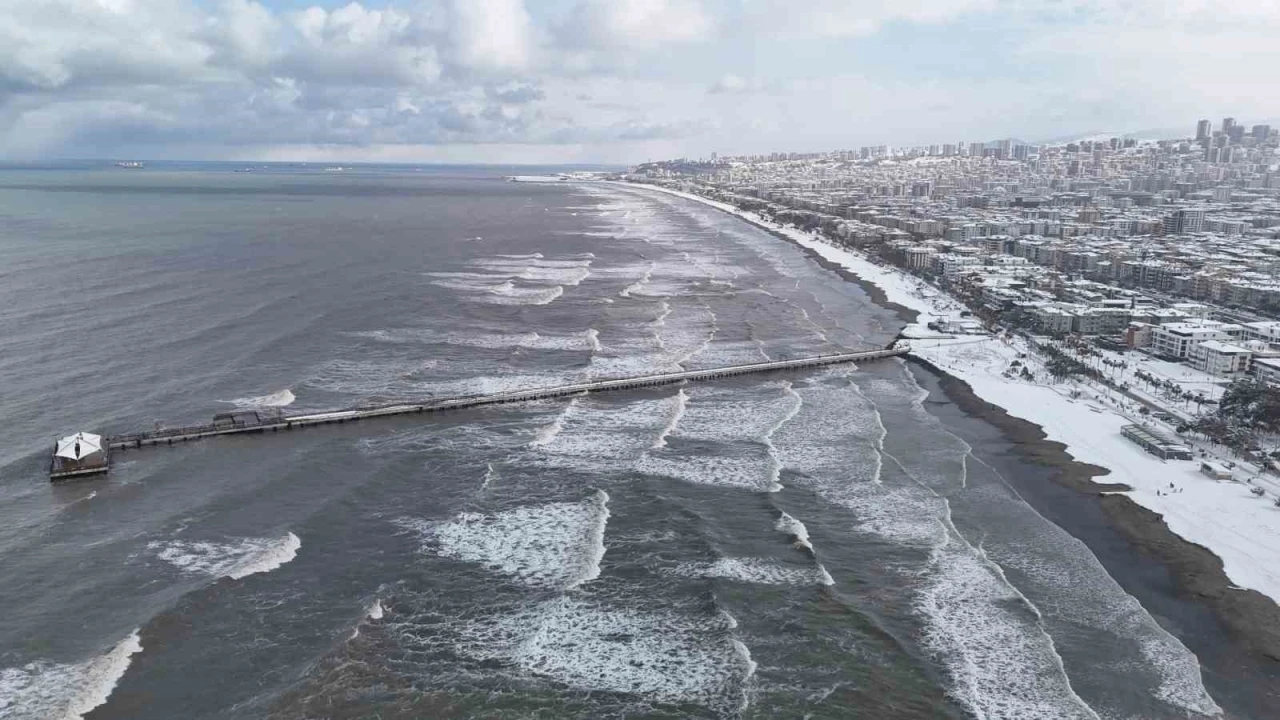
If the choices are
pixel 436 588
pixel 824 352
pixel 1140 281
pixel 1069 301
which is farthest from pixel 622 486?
pixel 1140 281

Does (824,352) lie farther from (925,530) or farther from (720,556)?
(720,556)

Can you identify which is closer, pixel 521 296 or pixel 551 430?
pixel 551 430

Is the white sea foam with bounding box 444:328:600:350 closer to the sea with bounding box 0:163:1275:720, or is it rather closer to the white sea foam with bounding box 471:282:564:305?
the sea with bounding box 0:163:1275:720

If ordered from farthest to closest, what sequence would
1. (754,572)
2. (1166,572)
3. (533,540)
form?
(533,540) < (1166,572) < (754,572)

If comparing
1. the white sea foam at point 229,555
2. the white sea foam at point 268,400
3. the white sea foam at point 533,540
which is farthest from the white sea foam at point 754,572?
the white sea foam at point 268,400

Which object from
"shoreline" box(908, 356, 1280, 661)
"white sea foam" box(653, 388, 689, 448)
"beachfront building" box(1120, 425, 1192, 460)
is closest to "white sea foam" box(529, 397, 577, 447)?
A: "white sea foam" box(653, 388, 689, 448)

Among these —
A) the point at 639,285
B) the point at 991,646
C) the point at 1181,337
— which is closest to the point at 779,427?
the point at 991,646

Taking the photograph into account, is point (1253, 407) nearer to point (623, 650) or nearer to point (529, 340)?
point (623, 650)

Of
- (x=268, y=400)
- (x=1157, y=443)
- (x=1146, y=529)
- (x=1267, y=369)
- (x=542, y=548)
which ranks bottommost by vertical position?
(x=1146, y=529)
